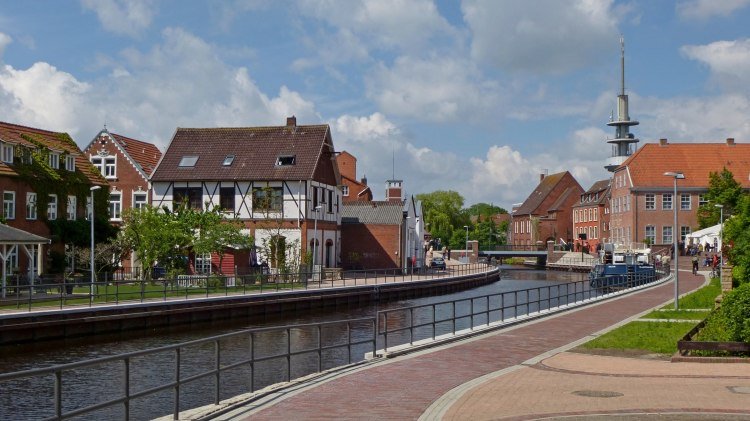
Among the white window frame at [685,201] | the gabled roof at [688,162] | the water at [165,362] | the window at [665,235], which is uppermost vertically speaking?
the gabled roof at [688,162]

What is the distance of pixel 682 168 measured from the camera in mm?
93812

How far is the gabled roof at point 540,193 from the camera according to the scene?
441 feet

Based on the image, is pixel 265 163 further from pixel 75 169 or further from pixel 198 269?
pixel 75 169

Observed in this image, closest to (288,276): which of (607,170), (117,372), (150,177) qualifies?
(150,177)

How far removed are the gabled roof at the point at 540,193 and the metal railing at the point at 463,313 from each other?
72.1 meters

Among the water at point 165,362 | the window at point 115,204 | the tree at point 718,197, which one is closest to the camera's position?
the water at point 165,362

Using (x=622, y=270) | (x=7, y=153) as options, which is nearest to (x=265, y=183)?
(x=7, y=153)

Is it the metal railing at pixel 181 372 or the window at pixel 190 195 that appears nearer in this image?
the metal railing at pixel 181 372

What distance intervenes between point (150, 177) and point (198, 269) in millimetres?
8219

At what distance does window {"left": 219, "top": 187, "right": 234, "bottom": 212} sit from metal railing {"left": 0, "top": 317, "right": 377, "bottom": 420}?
27.1 metres

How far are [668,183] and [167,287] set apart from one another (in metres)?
68.0

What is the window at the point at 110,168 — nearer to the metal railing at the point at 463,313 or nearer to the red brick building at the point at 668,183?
the metal railing at the point at 463,313

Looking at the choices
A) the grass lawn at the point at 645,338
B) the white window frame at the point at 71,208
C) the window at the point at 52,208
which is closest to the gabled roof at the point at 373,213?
the white window frame at the point at 71,208

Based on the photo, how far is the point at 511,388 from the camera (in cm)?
1563
